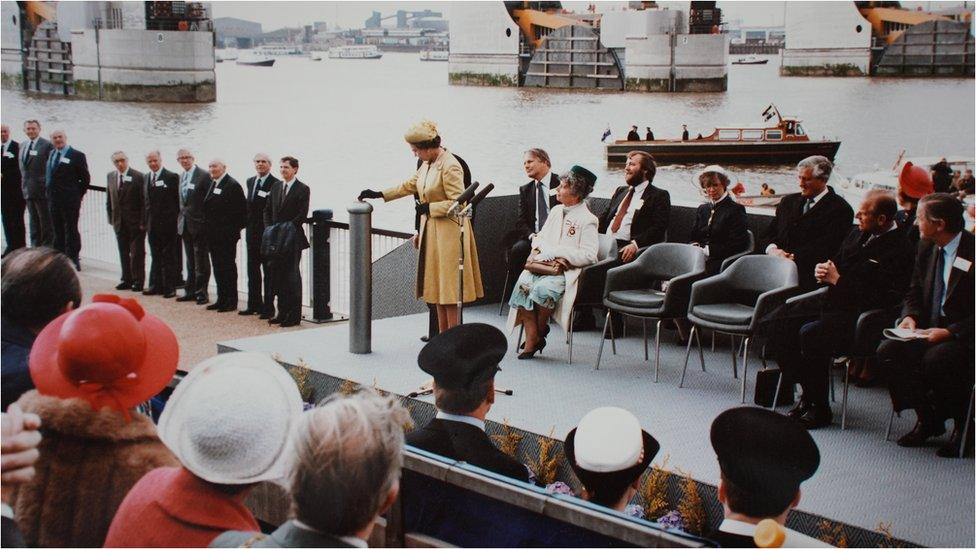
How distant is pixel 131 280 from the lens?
1080 cm

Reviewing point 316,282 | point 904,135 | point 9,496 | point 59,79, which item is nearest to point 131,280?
point 316,282

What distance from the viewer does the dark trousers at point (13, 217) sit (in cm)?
1193

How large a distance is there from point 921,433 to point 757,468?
260cm

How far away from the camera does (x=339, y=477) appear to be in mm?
1713

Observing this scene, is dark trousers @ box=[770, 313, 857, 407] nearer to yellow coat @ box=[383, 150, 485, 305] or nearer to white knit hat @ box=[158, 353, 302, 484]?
yellow coat @ box=[383, 150, 485, 305]

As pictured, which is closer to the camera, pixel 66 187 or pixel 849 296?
pixel 849 296

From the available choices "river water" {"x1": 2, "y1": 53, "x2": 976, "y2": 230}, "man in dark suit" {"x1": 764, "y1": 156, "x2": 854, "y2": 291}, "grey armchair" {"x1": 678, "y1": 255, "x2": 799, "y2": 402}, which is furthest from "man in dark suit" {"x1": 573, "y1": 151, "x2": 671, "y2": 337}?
"river water" {"x1": 2, "y1": 53, "x2": 976, "y2": 230}

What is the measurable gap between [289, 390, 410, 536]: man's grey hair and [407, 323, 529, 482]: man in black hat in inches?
53.0

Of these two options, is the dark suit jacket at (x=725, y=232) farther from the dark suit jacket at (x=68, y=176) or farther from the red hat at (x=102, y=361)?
the dark suit jacket at (x=68, y=176)

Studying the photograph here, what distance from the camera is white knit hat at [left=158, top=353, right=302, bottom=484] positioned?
1.93 m

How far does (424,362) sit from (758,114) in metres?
46.9

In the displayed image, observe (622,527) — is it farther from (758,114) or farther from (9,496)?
(758,114)

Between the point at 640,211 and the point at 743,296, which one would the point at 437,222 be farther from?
the point at 743,296

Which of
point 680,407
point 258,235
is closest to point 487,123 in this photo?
point 258,235
